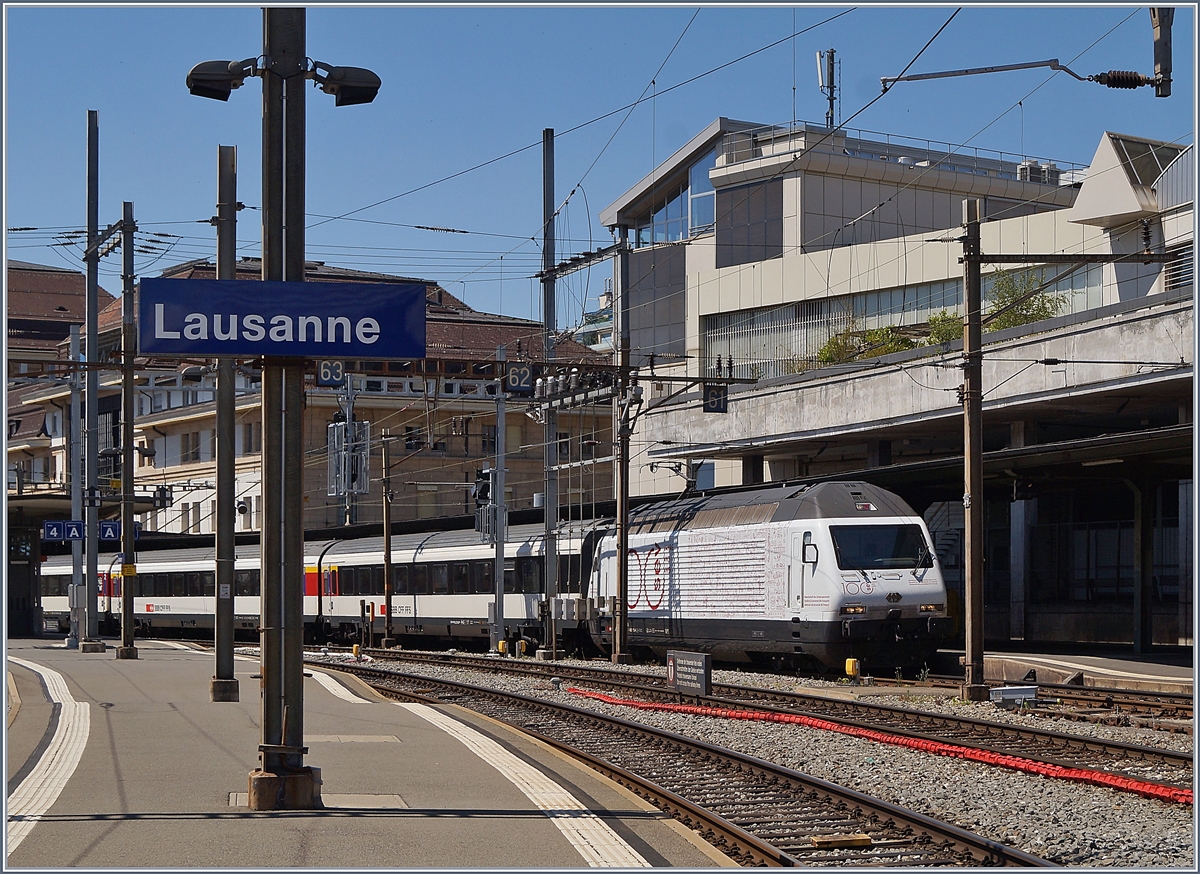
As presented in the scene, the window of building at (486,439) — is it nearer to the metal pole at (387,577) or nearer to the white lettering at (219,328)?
the metal pole at (387,577)

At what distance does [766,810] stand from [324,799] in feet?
11.4

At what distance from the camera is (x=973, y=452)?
21.6m

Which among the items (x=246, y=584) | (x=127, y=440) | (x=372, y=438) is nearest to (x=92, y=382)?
(x=127, y=440)

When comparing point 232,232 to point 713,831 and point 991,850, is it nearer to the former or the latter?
point 713,831

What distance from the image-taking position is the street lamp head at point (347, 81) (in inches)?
432

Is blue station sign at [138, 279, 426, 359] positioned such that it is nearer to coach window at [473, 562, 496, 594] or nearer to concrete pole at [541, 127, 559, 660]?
concrete pole at [541, 127, 559, 660]

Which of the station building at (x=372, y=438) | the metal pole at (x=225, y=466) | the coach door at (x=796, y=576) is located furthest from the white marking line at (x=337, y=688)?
the station building at (x=372, y=438)

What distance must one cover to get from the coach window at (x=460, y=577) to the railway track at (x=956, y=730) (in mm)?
12171

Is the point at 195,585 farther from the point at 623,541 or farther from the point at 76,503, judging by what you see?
the point at 623,541

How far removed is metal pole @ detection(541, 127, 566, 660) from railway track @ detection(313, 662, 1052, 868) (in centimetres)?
1543

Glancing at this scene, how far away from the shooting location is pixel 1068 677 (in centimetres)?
2445

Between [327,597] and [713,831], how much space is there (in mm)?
37186

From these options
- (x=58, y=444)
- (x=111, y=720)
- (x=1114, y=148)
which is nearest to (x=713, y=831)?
(x=111, y=720)

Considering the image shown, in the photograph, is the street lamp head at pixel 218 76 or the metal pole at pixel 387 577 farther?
the metal pole at pixel 387 577
